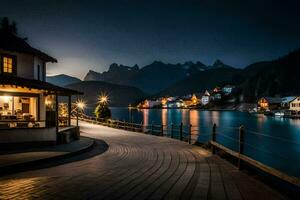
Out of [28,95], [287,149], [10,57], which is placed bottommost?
[287,149]

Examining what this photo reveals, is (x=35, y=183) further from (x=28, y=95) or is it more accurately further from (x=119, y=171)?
(x=28, y=95)

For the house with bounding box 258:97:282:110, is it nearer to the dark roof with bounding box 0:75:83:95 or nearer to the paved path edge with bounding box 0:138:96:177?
the dark roof with bounding box 0:75:83:95

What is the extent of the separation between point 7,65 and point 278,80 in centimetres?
15330

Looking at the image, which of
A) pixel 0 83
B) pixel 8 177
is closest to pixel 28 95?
pixel 0 83

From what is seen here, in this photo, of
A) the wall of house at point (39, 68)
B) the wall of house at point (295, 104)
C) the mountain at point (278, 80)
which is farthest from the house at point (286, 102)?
the wall of house at point (39, 68)

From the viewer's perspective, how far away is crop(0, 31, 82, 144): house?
44.1 feet

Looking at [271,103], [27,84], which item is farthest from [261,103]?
[27,84]

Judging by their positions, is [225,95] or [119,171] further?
[225,95]

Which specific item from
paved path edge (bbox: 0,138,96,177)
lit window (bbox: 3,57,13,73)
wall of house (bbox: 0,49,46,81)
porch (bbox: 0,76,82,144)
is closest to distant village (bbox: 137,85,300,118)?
porch (bbox: 0,76,82,144)

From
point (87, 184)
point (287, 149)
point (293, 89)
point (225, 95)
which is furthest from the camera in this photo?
→ point (225, 95)

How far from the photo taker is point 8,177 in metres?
7.61

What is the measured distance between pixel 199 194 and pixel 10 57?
14793 mm

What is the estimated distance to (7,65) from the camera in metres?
16.1

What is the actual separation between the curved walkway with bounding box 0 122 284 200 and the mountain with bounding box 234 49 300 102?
487 feet
